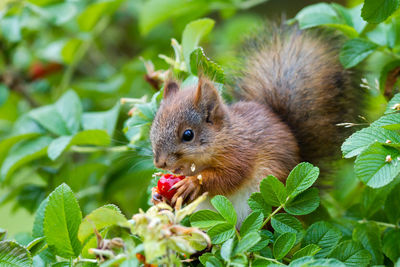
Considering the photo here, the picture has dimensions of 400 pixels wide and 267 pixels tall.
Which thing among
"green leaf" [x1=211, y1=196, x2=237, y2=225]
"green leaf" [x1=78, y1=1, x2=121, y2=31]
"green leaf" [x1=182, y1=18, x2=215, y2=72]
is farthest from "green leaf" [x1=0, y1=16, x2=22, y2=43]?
"green leaf" [x1=211, y1=196, x2=237, y2=225]

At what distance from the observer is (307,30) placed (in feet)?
Answer: 4.48

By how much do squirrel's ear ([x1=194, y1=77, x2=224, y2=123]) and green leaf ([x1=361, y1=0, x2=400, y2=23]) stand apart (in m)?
0.35

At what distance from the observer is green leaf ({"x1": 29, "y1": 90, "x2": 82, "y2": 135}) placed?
140 centimetres

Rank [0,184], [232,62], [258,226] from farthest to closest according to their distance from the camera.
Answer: [0,184]
[232,62]
[258,226]

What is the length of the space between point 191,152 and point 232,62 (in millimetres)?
388

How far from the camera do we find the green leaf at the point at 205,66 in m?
1.07

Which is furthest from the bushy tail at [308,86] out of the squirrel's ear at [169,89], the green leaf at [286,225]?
the green leaf at [286,225]

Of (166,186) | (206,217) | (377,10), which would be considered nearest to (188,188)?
(166,186)

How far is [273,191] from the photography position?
905 mm

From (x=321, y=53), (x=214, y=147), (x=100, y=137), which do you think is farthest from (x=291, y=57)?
(x=100, y=137)

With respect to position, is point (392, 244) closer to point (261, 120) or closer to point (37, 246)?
point (261, 120)

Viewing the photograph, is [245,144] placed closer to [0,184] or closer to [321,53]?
[321,53]

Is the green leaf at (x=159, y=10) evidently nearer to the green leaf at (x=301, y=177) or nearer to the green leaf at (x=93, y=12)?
the green leaf at (x=93, y=12)

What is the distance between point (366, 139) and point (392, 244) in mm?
256
